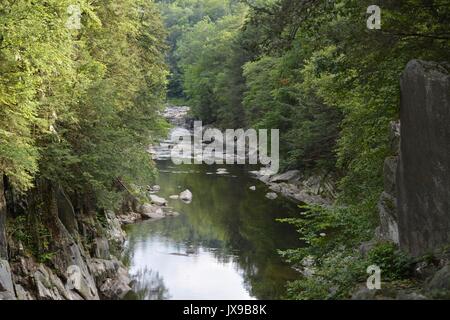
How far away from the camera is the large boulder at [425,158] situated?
7895 mm

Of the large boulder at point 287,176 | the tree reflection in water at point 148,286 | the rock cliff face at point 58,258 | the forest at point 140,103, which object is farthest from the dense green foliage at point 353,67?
the large boulder at point 287,176

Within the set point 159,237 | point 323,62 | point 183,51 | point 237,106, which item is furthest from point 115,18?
point 183,51

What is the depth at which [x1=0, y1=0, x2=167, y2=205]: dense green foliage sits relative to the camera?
11.4m

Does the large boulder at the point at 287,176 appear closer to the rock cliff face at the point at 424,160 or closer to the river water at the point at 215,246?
the river water at the point at 215,246

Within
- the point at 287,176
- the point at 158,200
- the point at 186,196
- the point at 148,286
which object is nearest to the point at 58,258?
the point at 148,286

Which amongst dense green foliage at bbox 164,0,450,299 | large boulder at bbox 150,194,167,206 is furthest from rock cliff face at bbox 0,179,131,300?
large boulder at bbox 150,194,167,206

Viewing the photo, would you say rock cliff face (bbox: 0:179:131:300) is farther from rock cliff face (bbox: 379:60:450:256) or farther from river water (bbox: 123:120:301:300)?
rock cliff face (bbox: 379:60:450:256)

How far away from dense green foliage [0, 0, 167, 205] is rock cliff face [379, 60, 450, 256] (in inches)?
299

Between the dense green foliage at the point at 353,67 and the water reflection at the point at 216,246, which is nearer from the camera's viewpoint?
the dense green foliage at the point at 353,67

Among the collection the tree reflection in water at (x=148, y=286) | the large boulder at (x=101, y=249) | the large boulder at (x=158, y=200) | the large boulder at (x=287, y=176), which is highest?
the large boulder at (x=287, y=176)

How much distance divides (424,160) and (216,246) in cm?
1608

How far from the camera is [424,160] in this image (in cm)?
813
